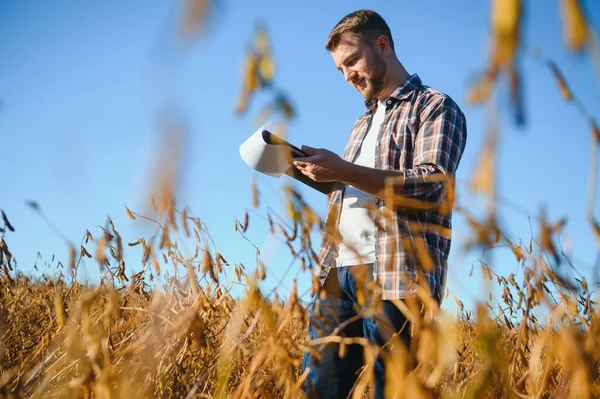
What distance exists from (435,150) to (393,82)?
1.40ft

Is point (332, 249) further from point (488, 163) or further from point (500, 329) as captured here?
→ point (488, 163)

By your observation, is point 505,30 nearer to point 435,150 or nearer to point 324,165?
point 324,165

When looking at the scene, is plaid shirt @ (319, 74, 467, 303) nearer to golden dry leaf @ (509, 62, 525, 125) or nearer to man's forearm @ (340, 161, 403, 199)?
man's forearm @ (340, 161, 403, 199)

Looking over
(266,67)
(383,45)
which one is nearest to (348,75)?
(383,45)

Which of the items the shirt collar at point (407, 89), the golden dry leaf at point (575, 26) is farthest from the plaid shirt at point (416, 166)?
the golden dry leaf at point (575, 26)

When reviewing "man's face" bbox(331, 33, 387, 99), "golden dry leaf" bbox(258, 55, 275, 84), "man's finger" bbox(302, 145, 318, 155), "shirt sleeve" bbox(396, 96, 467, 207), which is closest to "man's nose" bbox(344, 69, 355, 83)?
"man's face" bbox(331, 33, 387, 99)

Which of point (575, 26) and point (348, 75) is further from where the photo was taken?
point (348, 75)

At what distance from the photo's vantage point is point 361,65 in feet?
5.41

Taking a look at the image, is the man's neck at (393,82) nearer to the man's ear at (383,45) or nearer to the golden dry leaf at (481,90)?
the man's ear at (383,45)

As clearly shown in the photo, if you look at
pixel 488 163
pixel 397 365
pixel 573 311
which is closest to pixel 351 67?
pixel 573 311

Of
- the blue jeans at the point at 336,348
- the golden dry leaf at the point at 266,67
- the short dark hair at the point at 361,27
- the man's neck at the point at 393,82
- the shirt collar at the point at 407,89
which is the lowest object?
the blue jeans at the point at 336,348

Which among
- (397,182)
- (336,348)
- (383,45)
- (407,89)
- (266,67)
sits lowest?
(336,348)

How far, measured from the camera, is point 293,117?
2.01 feet

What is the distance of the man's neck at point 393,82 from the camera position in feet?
5.45
